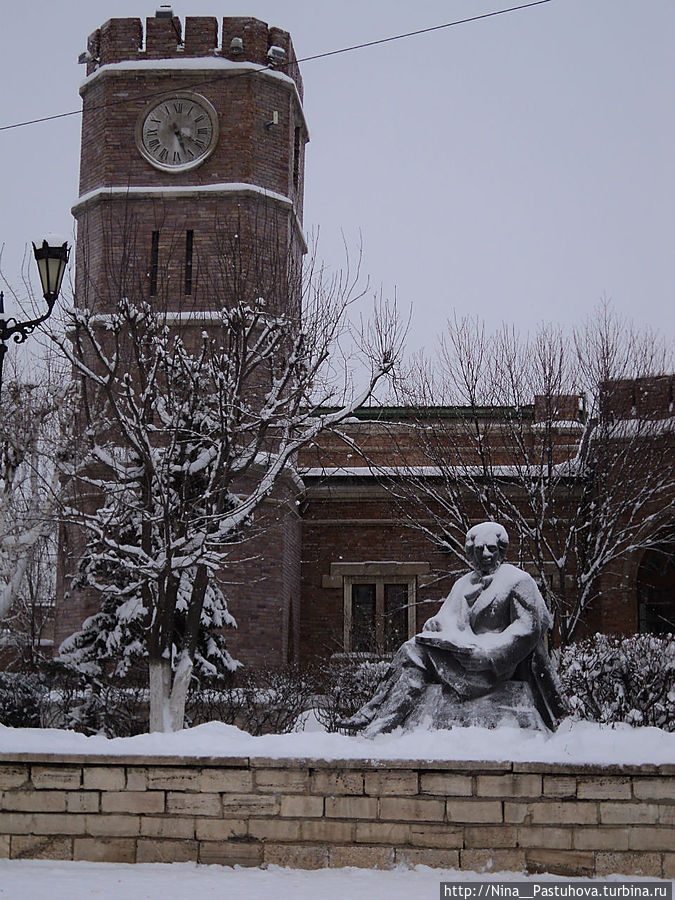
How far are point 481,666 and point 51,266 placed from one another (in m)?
6.31

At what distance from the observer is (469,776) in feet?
26.3

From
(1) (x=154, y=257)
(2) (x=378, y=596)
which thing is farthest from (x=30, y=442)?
(2) (x=378, y=596)

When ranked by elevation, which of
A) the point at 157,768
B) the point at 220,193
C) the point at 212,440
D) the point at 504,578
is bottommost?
the point at 157,768

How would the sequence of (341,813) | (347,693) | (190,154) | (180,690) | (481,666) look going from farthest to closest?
1. (190,154)
2. (347,693)
3. (180,690)
4. (481,666)
5. (341,813)

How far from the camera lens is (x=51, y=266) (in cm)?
1198

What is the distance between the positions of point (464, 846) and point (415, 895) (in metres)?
0.77

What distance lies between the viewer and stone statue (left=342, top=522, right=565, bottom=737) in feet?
27.7

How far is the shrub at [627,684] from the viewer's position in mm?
15633

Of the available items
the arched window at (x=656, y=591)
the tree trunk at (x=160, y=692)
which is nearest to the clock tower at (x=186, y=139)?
the tree trunk at (x=160, y=692)

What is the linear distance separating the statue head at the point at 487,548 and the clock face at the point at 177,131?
18023 mm

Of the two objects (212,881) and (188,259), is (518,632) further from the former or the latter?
(188,259)

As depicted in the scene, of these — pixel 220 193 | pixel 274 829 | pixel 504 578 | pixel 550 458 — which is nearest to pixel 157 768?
pixel 274 829

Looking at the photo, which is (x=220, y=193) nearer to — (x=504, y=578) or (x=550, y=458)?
(x=550, y=458)

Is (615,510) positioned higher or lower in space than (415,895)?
higher
